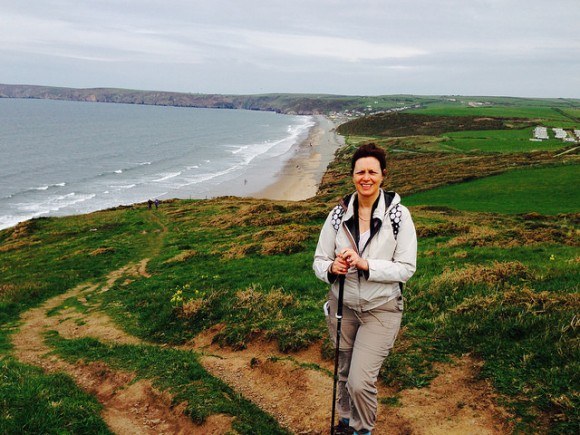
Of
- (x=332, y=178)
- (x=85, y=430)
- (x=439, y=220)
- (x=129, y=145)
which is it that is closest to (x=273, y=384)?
(x=85, y=430)

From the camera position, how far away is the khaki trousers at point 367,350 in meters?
4.89

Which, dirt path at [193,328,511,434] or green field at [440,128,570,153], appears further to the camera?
green field at [440,128,570,153]

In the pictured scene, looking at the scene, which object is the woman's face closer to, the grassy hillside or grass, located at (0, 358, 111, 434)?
the grassy hillside

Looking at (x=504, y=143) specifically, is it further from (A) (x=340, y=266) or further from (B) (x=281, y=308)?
(A) (x=340, y=266)

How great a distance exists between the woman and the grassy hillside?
94.6 inches

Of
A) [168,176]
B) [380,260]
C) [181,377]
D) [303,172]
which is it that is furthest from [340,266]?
[168,176]

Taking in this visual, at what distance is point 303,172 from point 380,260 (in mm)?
81161

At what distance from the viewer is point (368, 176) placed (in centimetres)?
493

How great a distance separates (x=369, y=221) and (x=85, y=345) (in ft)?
31.3

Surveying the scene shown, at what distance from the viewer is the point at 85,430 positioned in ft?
20.7

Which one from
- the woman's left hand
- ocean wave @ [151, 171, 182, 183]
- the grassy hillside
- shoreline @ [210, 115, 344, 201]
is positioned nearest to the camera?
the woman's left hand

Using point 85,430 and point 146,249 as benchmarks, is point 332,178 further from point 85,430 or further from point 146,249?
point 85,430

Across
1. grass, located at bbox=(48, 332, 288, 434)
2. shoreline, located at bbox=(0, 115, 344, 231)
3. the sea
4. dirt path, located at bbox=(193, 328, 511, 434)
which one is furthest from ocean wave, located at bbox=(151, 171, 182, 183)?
dirt path, located at bbox=(193, 328, 511, 434)

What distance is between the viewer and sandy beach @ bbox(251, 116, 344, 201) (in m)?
66.6
